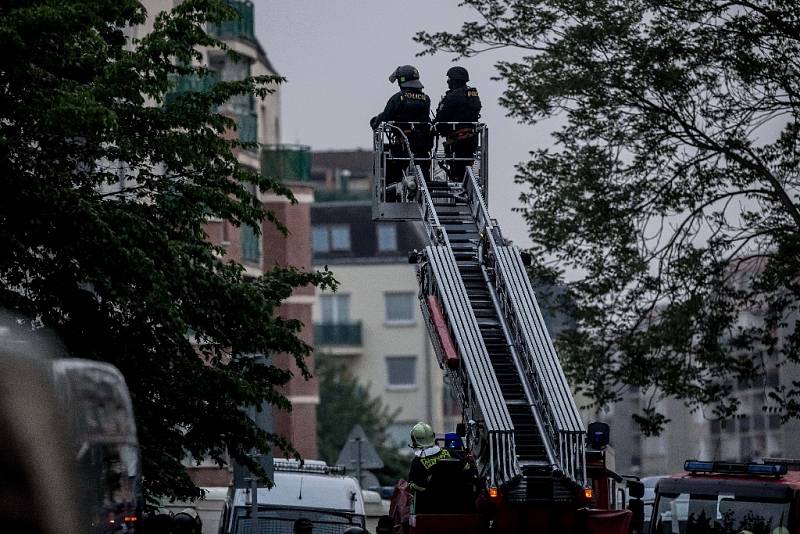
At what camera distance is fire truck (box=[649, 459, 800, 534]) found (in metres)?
18.6

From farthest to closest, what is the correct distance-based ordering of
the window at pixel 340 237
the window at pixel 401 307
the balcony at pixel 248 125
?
1. the window at pixel 340 237
2. the window at pixel 401 307
3. the balcony at pixel 248 125

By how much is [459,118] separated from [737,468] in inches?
247

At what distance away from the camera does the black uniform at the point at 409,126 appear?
75.2ft

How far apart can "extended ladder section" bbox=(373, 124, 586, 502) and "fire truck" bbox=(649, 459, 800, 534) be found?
2633 millimetres

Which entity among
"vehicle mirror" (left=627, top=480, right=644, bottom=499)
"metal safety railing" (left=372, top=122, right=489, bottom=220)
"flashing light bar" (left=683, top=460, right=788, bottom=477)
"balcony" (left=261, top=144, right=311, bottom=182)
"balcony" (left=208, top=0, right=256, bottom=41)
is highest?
"balcony" (left=208, top=0, right=256, bottom=41)

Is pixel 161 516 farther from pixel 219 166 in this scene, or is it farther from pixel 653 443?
pixel 653 443

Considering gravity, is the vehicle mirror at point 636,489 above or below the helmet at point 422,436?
below

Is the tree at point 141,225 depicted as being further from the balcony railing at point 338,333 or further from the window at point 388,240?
the window at point 388,240

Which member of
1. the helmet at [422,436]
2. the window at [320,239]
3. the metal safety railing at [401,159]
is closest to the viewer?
the helmet at [422,436]

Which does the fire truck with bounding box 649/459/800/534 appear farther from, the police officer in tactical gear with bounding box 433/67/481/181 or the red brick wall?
the red brick wall

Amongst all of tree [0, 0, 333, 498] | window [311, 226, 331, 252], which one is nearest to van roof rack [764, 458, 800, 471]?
tree [0, 0, 333, 498]

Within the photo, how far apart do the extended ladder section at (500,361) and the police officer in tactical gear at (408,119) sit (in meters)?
2.32

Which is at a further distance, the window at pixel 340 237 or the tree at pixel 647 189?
the window at pixel 340 237

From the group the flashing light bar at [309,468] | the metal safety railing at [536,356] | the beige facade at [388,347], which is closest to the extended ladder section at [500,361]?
the metal safety railing at [536,356]
